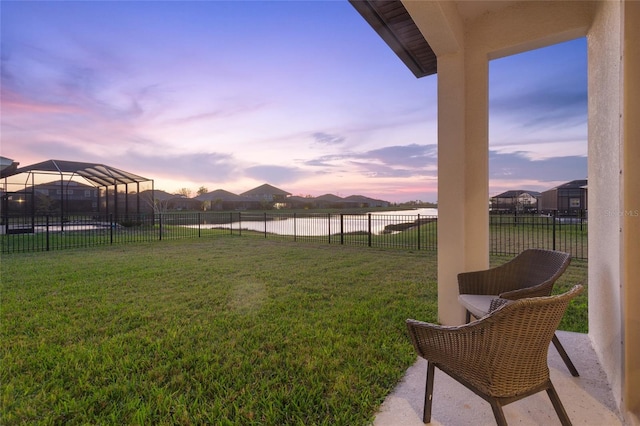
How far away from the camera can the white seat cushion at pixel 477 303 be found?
6.91 feet

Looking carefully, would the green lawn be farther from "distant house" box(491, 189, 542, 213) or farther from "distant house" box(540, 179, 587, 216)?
"distant house" box(491, 189, 542, 213)

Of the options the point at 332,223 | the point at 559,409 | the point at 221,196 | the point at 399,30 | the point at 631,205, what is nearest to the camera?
the point at 559,409

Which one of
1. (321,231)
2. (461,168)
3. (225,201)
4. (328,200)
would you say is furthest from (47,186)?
(328,200)

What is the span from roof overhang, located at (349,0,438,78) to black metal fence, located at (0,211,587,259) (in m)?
5.41

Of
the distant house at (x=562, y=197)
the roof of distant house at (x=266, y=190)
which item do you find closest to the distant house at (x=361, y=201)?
the roof of distant house at (x=266, y=190)

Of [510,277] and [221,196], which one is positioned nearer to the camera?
[510,277]

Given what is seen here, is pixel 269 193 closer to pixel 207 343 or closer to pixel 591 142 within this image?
pixel 207 343

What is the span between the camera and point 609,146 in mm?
1919

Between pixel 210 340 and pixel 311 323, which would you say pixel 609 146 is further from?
pixel 210 340

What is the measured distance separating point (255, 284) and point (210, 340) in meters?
2.08

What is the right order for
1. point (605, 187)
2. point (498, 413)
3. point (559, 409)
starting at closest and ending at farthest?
point (498, 413), point (559, 409), point (605, 187)

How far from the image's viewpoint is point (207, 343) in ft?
8.96

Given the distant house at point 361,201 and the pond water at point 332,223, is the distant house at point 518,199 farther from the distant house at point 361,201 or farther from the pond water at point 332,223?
the distant house at point 361,201

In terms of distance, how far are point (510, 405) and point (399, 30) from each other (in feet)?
11.3
